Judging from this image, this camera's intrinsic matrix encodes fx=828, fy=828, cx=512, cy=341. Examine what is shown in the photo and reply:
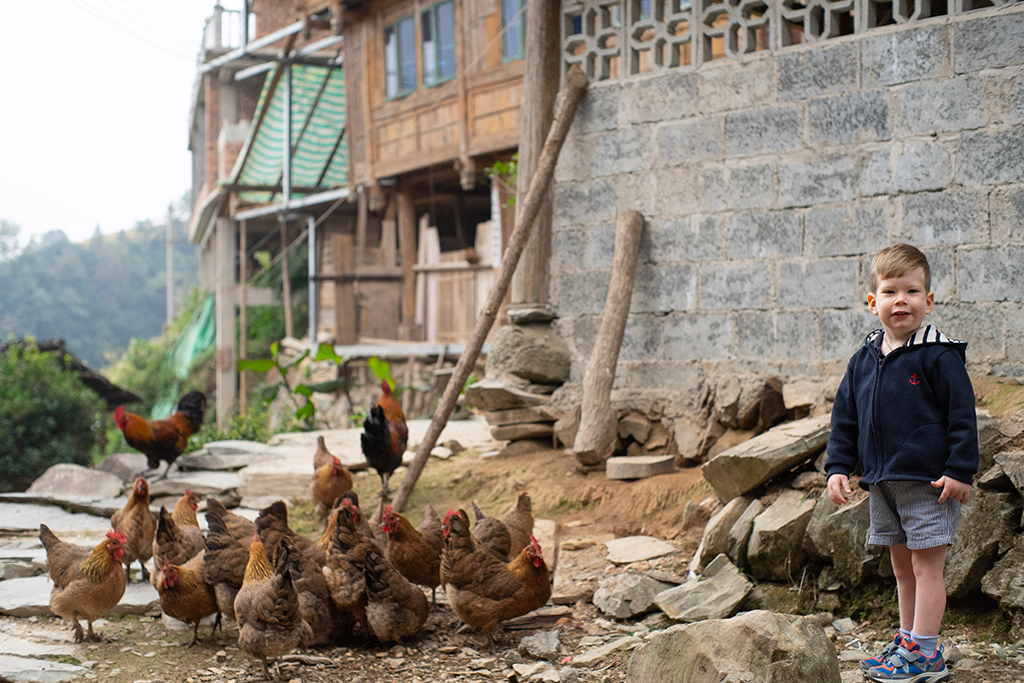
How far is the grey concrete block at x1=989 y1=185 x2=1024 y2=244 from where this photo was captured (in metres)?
4.77

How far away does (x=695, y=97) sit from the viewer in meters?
6.08

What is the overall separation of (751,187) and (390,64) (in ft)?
31.3

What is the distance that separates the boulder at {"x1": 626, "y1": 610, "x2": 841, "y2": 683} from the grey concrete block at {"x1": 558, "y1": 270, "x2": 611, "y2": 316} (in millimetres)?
3594

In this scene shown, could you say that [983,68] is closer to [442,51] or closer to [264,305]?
[442,51]

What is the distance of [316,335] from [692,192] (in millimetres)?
11312

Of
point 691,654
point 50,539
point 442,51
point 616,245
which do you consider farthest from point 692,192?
point 442,51

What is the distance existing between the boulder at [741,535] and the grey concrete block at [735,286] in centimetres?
166

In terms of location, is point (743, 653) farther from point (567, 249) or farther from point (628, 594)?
point (567, 249)

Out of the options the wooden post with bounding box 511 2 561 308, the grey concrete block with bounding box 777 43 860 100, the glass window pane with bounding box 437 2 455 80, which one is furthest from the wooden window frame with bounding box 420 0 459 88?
the grey concrete block with bounding box 777 43 860 100

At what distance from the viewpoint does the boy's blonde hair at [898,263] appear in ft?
10.3

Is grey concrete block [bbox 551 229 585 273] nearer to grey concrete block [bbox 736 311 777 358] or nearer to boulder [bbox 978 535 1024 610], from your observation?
grey concrete block [bbox 736 311 777 358]

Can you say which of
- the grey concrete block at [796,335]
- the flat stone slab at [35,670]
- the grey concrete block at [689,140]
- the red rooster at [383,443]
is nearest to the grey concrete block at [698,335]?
the grey concrete block at [796,335]

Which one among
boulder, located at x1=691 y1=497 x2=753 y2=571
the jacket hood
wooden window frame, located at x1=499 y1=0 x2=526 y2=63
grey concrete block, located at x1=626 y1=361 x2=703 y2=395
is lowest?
boulder, located at x1=691 y1=497 x2=753 y2=571

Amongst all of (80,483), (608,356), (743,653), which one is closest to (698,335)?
(608,356)
